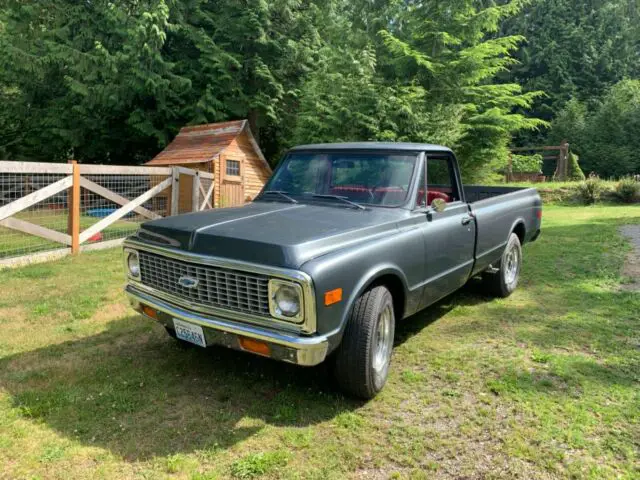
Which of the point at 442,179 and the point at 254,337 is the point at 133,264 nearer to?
the point at 254,337

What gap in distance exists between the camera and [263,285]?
2.87 m

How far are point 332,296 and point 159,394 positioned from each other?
5.16 feet

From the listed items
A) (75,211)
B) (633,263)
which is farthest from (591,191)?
(75,211)

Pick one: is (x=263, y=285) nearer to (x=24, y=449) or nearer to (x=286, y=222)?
(x=286, y=222)

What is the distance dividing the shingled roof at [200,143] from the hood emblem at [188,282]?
43.0 feet

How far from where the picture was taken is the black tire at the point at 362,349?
122 inches

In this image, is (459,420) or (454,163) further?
(454,163)

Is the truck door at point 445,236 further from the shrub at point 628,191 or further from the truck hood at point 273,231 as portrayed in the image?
the shrub at point 628,191

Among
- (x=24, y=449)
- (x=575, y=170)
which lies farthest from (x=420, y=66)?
(x=24, y=449)

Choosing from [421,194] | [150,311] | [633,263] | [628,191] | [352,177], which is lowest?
[633,263]

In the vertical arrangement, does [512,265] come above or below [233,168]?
below

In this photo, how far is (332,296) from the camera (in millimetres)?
2883

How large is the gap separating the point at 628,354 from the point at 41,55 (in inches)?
903

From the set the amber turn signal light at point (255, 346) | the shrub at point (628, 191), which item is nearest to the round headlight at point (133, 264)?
the amber turn signal light at point (255, 346)
